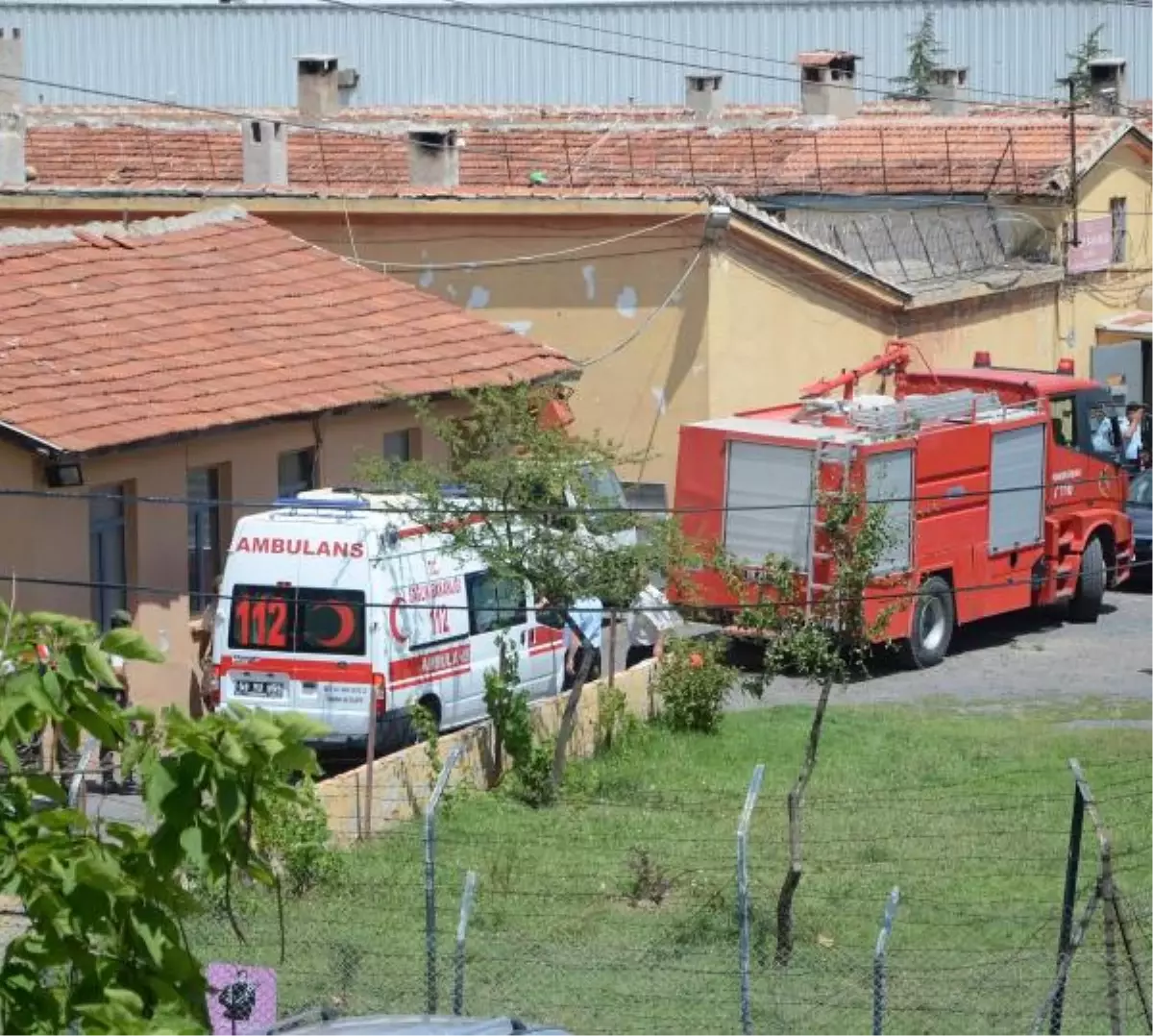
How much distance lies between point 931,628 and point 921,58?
107 ft

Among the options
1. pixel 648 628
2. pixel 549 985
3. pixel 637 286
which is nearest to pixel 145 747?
pixel 549 985

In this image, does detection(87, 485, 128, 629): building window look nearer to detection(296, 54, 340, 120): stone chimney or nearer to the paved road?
the paved road

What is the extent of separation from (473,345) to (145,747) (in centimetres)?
1918

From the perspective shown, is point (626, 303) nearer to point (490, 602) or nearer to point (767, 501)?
point (767, 501)

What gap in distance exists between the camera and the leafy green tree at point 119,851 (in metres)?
6.23

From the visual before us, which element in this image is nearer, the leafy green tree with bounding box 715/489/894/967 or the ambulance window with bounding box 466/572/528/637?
the leafy green tree with bounding box 715/489/894/967

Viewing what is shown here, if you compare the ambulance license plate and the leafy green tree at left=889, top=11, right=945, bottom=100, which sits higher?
the leafy green tree at left=889, top=11, right=945, bottom=100

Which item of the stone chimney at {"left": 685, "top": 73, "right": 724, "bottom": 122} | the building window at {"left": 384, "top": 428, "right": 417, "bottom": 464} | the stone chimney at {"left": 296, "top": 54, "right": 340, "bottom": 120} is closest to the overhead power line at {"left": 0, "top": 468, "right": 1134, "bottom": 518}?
the building window at {"left": 384, "top": 428, "right": 417, "bottom": 464}

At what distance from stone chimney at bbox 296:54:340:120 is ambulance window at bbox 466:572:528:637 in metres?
22.1

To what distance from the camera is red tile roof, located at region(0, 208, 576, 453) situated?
20.4 metres

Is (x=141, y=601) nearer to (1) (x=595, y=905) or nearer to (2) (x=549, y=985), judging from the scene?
(1) (x=595, y=905)

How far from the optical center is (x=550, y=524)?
18500 mm

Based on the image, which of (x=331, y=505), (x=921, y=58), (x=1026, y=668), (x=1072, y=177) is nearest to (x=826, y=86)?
(x=1072, y=177)

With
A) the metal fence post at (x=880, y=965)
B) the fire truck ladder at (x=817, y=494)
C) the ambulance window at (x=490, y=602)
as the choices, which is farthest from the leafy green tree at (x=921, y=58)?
the metal fence post at (x=880, y=965)
